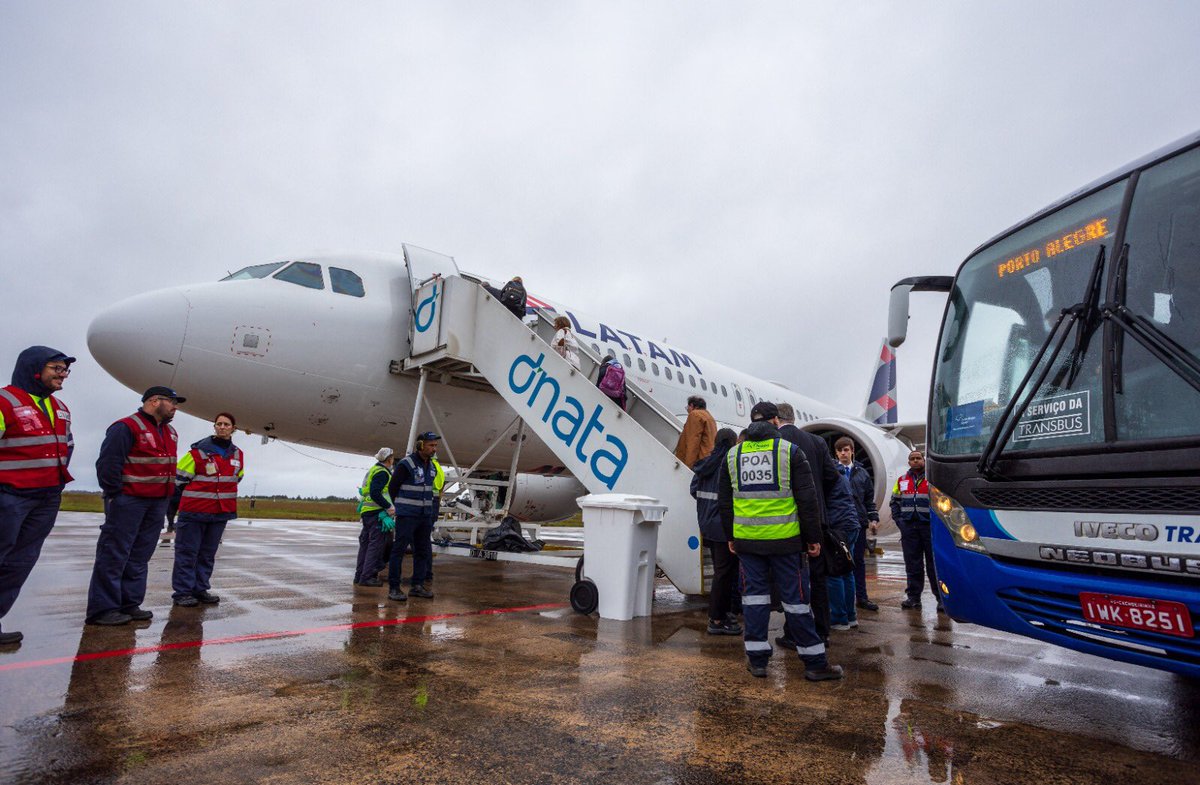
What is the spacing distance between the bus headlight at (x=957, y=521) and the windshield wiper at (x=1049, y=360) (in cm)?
29

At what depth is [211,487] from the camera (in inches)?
231

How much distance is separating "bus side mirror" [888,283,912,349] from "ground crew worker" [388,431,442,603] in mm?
4265

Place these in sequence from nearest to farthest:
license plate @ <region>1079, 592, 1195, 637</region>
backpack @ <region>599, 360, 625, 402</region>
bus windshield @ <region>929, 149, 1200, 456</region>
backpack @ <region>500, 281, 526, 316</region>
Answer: license plate @ <region>1079, 592, 1195, 637</region> → bus windshield @ <region>929, 149, 1200, 456</region> → backpack @ <region>599, 360, 625, 402</region> → backpack @ <region>500, 281, 526, 316</region>

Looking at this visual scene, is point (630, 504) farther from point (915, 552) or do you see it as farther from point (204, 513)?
point (915, 552)

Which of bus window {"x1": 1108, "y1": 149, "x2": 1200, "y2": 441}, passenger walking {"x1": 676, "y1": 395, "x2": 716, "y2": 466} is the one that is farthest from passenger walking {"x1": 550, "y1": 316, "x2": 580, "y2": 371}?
bus window {"x1": 1108, "y1": 149, "x2": 1200, "y2": 441}

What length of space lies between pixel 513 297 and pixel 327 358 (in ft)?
7.53

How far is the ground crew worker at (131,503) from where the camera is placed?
4777mm

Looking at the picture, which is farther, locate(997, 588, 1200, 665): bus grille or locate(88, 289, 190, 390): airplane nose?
locate(88, 289, 190, 390): airplane nose

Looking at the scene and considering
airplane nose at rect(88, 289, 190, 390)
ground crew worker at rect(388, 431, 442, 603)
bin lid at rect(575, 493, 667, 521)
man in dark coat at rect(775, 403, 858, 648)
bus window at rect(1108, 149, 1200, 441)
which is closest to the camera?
bus window at rect(1108, 149, 1200, 441)

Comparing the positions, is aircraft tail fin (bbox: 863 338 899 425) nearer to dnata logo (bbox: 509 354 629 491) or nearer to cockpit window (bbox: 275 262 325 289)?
dnata logo (bbox: 509 354 629 491)

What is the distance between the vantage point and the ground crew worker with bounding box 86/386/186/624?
4.78 metres

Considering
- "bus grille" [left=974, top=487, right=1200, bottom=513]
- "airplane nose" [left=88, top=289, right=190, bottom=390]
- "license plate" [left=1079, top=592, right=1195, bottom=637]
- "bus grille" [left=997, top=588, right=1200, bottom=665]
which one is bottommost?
"bus grille" [left=997, top=588, right=1200, bottom=665]

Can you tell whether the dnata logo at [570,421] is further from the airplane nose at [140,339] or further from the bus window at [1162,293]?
the bus window at [1162,293]

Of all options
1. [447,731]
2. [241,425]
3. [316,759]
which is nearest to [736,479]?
[447,731]
